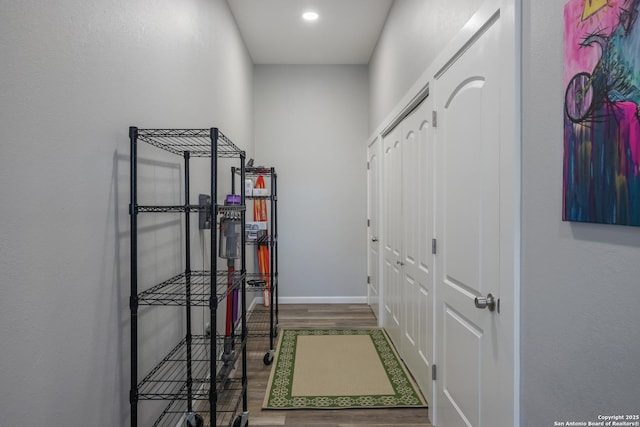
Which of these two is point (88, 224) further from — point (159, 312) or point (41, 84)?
point (159, 312)

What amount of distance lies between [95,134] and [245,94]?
315 centimetres

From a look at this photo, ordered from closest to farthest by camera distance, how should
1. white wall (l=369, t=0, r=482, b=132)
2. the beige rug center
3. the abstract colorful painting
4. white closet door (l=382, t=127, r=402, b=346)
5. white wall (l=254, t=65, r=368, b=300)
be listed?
the abstract colorful painting
white wall (l=369, t=0, r=482, b=132)
the beige rug center
white closet door (l=382, t=127, r=402, b=346)
white wall (l=254, t=65, r=368, b=300)

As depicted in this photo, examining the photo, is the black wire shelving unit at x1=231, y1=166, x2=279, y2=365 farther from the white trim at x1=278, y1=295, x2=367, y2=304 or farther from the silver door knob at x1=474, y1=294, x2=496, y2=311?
the silver door knob at x1=474, y1=294, x2=496, y2=311

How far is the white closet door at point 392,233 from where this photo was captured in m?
3.12

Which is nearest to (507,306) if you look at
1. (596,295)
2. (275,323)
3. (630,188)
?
(596,295)

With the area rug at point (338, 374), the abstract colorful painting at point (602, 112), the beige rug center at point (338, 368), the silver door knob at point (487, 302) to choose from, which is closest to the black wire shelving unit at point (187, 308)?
the area rug at point (338, 374)

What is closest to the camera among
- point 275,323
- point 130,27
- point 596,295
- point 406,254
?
point 596,295

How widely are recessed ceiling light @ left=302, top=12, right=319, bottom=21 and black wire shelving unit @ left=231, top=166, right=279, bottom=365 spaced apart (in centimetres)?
154

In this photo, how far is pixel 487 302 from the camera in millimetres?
1412

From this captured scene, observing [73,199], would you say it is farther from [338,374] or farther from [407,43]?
[407,43]

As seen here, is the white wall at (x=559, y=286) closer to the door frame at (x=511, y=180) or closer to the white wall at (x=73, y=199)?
the door frame at (x=511, y=180)

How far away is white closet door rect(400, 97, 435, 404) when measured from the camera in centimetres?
221

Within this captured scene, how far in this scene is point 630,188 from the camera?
0.78 metres

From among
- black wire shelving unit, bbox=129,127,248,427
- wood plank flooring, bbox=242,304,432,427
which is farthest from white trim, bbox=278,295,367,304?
black wire shelving unit, bbox=129,127,248,427
